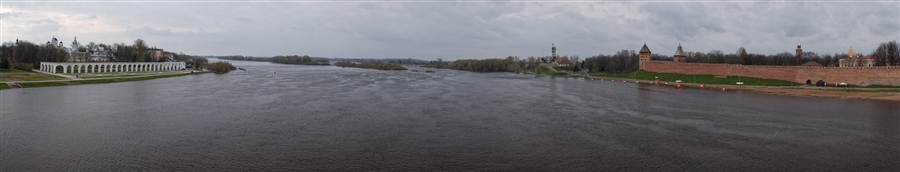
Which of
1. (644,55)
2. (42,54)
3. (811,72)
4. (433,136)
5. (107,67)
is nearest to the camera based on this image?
(433,136)

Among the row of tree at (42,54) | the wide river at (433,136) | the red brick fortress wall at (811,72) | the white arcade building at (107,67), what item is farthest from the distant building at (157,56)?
the red brick fortress wall at (811,72)

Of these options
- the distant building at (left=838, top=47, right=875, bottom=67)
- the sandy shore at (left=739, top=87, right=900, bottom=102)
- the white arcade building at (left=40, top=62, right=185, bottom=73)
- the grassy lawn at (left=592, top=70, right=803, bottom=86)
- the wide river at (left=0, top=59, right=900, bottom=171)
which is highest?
the distant building at (left=838, top=47, right=875, bottom=67)

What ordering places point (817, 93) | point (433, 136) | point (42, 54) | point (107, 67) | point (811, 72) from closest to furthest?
point (433, 136) → point (817, 93) → point (811, 72) → point (42, 54) → point (107, 67)

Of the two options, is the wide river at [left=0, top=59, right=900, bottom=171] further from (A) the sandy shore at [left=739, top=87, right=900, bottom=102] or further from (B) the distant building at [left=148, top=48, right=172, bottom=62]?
(B) the distant building at [left=148, top=48, right=172, bottom=62]

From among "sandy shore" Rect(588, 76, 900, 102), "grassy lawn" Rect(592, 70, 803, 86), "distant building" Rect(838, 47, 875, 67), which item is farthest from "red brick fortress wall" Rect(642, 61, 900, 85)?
"distant building" Rect(838, 47, 875, 67)

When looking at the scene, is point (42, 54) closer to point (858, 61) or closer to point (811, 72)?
point (811, 72)

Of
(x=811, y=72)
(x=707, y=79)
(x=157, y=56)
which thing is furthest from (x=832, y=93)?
(x=157, y=56)

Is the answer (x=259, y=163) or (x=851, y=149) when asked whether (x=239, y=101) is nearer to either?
(x=259, y=163)

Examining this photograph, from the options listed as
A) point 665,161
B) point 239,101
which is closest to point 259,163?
point 665,161
